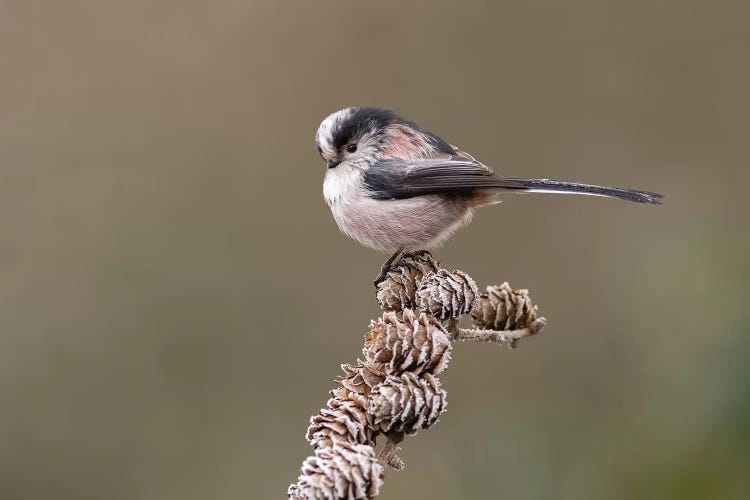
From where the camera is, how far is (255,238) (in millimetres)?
4094

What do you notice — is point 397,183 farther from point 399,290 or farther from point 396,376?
point 396,376

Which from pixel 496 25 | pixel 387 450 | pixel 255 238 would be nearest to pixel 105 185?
pixel 255 238

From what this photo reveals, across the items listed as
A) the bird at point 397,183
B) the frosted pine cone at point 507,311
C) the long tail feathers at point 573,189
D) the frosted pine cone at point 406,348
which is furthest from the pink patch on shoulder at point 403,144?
the frosted pine cone at point 406,348

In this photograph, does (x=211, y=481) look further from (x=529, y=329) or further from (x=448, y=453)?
(x=529, y=329)

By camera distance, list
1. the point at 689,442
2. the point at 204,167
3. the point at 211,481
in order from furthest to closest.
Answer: the point at 204,167 < the point at 211,481 < the point at 689,442

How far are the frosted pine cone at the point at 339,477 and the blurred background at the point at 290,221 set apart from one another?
2.87ft

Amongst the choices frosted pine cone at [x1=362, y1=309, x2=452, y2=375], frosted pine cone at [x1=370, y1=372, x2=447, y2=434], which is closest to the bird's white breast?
frosted pine cone at [x1=362, y1=309, x2=452, y2=375]

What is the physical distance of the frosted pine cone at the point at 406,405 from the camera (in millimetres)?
1486

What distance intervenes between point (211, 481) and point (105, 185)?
1.83 meters

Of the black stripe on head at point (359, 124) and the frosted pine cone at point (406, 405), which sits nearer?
the frosted pine cone at point (406, 405)

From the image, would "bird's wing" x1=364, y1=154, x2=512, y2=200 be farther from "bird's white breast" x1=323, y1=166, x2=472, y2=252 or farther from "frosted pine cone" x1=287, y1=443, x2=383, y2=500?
"frosted pine cone" x1=287, y1=443, x2=383, y2=500

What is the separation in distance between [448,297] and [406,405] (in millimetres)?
390

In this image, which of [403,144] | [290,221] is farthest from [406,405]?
[290,221]

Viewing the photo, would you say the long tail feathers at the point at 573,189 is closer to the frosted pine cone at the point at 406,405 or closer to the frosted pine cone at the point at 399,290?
the frosted pine cone at the point at 399,290
